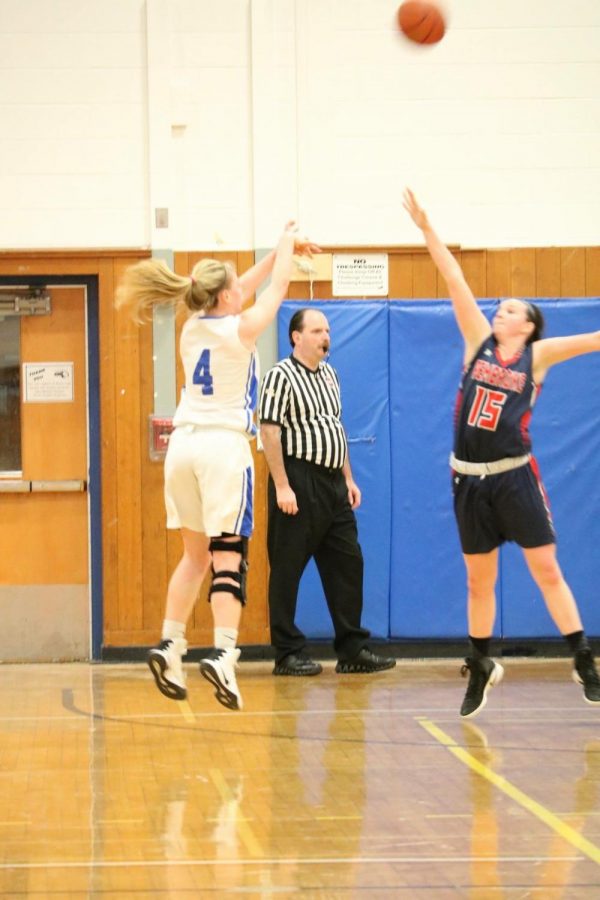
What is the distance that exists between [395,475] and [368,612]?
0.88m

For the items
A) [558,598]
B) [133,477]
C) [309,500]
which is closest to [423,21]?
[309,500]

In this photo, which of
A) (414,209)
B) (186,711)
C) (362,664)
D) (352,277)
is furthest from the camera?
(352,277)

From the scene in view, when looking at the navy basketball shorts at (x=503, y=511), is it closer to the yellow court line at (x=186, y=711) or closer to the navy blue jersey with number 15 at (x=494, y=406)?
the navy blue jersey with number 15 at (x=494, y=406)

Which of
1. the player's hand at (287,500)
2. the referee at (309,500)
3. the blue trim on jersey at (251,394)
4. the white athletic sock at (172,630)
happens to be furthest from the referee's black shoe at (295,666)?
the blue trim on jersey at (251,394)

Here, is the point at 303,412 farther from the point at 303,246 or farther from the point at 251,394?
the point at 251,394

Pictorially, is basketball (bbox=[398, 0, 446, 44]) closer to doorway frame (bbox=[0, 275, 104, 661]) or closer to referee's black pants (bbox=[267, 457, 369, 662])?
referee's black pants (bbox=[267, 457, 369, 662])

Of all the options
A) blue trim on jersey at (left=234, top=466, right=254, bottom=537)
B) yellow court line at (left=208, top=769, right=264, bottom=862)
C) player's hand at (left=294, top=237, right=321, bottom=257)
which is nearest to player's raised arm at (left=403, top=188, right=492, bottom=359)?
player's hand at (left=294, top=237, right=321, bottom=257)

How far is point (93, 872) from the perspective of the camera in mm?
4043

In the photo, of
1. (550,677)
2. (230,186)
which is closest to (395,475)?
(550,677)

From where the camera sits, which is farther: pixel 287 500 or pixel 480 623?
pixel 287 500

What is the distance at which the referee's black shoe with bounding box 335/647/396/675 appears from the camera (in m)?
8.02

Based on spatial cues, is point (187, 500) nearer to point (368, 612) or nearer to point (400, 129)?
point (368, 612)

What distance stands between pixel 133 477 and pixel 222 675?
11.5 ft

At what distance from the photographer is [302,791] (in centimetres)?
503
